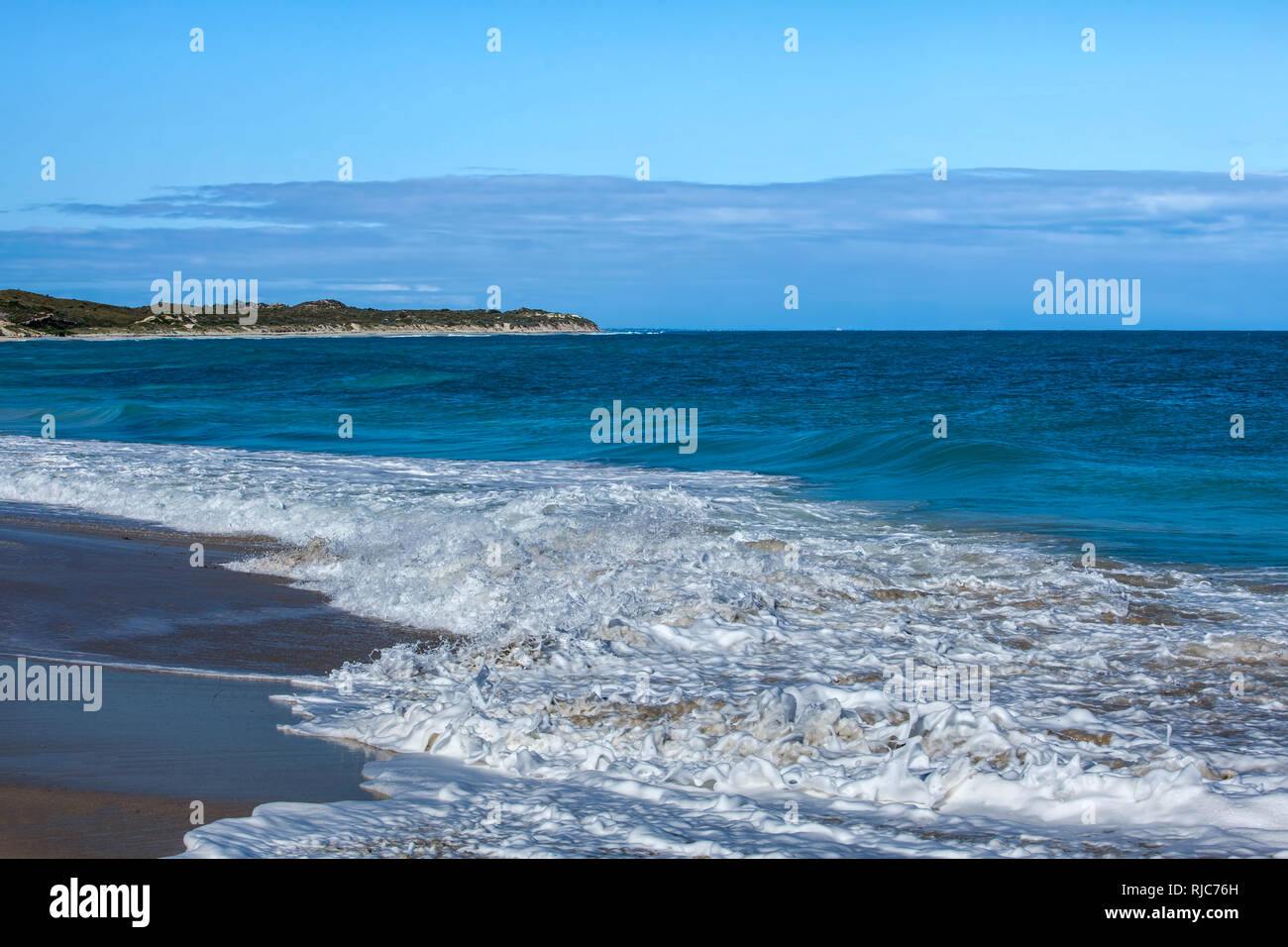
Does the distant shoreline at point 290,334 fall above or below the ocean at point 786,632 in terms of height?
above

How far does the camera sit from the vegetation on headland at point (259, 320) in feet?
316

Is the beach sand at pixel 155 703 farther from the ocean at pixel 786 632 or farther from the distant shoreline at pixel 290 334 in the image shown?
the distant shoreline at pixel 290 334

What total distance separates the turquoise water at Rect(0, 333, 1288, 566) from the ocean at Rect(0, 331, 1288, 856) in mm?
180

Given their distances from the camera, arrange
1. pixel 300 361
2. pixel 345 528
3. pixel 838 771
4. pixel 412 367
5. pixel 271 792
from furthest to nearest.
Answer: pixel 300 361 → pixel 412 367 → pixel 345 528 → pixel 838 771 → pixel 271 792

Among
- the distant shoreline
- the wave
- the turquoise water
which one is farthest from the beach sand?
the distant shoreline

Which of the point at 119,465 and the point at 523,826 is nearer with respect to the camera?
the point at 523,826

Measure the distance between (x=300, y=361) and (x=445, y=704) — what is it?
5897cm

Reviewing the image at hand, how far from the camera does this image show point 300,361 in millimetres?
61031

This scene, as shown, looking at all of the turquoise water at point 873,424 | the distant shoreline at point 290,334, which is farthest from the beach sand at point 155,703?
the distant shoreline at point 290,334

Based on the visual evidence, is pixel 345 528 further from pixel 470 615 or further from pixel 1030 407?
pixel 1030 407

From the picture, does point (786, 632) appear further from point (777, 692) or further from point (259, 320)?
point (259, 320)

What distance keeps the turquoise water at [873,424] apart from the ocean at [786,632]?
0.59 ft

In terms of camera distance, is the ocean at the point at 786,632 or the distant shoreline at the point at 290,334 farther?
the distant shoreline at the point at 290,334

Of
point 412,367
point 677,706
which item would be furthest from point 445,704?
point 412,367
